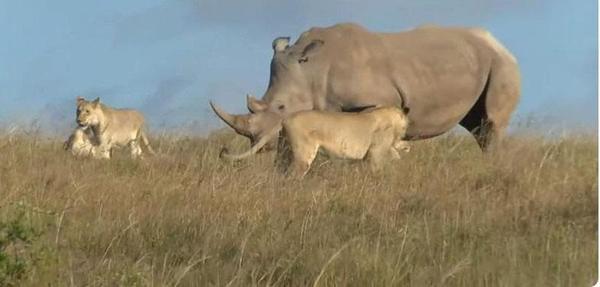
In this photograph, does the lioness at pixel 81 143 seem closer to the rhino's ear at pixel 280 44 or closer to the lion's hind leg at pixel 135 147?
the lion's hind leg at pixel 135 147

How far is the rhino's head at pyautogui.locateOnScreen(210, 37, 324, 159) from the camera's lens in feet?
34.4

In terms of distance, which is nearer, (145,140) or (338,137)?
(338,137)

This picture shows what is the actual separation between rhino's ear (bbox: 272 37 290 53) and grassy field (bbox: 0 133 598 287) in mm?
1622

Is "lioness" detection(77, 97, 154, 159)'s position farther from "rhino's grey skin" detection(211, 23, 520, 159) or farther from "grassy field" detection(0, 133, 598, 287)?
"grassy field" detection(0, 133, 598, 287)

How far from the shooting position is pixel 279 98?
1087 centimetres

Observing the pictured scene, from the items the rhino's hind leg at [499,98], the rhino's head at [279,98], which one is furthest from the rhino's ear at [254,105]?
the rhino's hind leg at [499,98]

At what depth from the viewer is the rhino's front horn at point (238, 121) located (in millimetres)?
10586

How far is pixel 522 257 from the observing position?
584cm

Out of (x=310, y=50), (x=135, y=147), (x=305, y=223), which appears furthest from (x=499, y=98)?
(x=305, y=223)

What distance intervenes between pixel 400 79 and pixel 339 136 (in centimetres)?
218

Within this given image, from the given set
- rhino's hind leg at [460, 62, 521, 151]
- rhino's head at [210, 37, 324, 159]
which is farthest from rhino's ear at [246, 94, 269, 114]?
rhino's hind leg at [460, 62, 521, 151]

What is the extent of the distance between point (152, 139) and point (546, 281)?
27.2ft

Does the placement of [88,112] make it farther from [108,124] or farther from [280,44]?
[280,44]

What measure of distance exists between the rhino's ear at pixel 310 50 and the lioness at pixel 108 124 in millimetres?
3002
